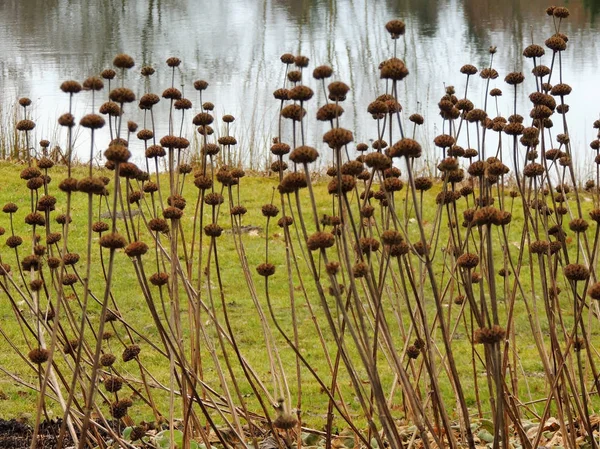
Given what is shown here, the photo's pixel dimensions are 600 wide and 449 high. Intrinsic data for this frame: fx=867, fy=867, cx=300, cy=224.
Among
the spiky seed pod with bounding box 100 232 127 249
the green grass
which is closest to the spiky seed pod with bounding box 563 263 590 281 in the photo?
the green grass

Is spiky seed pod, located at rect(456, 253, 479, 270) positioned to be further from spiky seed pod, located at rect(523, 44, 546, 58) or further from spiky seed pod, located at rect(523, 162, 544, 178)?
spiky seed pod, located at rect(523, 44, 546, 58)

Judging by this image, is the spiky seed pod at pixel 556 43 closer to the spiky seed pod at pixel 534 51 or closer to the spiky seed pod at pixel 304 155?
the spiky seed pod at pixel 534 51

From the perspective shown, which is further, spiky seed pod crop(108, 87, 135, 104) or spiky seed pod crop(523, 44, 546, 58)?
spiky seed pod crop(523, 44, 546, 58)

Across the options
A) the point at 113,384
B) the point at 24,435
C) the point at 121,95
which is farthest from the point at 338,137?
the point at 24,435

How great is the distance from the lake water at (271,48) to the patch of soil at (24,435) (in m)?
6.95

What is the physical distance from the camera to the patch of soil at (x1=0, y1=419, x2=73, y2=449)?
347cm

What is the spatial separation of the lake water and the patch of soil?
22.8 feet

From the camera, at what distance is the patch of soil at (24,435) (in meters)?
3.47

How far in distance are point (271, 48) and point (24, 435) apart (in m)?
17.9

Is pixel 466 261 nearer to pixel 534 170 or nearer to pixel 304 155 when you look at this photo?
pixel 534 170

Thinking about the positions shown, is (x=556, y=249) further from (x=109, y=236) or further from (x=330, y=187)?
(x=109, y=236)

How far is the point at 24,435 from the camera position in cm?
368

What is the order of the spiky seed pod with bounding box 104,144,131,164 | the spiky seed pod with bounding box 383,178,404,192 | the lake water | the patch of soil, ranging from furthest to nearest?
the lake water → the patch of soil → the spiky seed pod with bounding box 383,178,404,192 → the spiky seed pod with bounding box 104,144,131,164

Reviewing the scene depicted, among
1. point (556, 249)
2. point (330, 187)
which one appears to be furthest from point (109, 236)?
point (556, 249)
